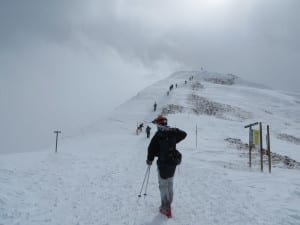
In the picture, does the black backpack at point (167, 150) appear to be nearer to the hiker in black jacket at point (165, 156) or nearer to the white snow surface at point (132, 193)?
the hiker in black jacket at point (165, 156)

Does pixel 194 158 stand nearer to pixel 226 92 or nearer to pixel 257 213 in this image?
pixel 257 213

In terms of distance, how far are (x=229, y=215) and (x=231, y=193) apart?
2097 mm

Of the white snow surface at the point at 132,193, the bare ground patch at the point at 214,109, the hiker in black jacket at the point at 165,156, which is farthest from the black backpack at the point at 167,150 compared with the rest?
the bare ground patch at the point at 214,109

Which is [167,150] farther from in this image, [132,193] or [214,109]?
[214,109]

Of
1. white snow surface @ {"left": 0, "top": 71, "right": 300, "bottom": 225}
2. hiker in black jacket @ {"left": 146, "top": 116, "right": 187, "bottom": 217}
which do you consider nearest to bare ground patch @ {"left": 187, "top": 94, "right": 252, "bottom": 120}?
white snow surface @ {"left": 0, "top": 71, "right": 300, "bottom": 225}

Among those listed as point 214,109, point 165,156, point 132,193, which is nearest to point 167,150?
point 165,156

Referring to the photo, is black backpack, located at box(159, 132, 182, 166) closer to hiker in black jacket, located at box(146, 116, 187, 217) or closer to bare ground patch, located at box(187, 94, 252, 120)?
hiker in black jacket, located at box(146, 116, 187, 217)

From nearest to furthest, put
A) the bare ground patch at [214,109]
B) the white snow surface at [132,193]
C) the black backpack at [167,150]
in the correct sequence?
the white snow surface at [132,193], the black backpack at [167,150], the bare ground patch at [214,109]

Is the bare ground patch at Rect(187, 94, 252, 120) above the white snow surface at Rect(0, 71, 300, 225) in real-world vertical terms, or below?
above

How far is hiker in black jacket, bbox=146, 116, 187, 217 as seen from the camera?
7129mm

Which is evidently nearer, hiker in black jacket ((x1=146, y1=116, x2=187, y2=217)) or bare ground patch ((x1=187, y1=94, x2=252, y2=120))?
hiker in black jacket ((x1=146, y1=116, x2=187, y2=217))

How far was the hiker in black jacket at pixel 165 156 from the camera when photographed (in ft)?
23.4

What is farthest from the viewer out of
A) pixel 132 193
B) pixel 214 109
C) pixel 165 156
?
pixel 214 109

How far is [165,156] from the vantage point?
713 centimetres
